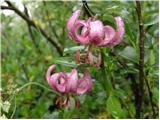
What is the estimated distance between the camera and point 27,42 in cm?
176

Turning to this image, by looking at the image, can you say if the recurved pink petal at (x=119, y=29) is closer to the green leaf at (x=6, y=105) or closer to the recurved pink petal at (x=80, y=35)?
the recurved pink petal at (x=80, y=35)

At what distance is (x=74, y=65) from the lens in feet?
2.72

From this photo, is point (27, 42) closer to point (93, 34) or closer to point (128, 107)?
point (128, 107)

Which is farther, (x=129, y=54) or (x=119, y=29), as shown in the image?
(x=129, y=54)

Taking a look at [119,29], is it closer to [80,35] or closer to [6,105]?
[80,35]

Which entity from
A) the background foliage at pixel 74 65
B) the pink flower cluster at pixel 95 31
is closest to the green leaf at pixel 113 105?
the background foliage at pixel 74 65

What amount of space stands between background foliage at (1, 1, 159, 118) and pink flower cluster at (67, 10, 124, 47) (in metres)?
0.02

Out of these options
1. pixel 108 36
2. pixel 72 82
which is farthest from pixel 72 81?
pixel 108 36

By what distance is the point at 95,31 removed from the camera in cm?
72

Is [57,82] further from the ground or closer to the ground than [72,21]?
closer to the ground

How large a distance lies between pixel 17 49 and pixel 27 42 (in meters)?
0.24

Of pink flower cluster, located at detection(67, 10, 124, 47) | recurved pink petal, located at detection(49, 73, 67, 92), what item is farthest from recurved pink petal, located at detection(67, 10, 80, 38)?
recurved pink petal, located at detection(49, 73, 67, 92)

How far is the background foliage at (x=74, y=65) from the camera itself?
846mm

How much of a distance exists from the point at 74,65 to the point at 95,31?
0.42 ft
